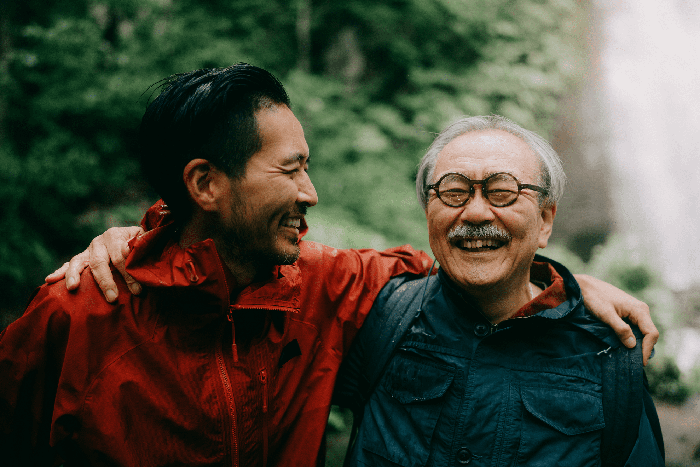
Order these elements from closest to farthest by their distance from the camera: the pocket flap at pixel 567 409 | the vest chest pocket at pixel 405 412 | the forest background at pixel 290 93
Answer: the pocket flap at pixel 567 409 < the vest chest pocket at pixel 405 412 < the forest background at pixel 290 93

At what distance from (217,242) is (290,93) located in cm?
443

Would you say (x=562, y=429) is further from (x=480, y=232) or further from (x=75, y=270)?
(x=75, y=270)

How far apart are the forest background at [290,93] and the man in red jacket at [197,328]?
2746mm

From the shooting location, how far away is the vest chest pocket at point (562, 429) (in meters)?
1.81

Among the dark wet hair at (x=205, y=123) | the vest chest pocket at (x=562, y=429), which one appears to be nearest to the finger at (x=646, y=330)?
the vest chest pocket at (x=562, y=429)

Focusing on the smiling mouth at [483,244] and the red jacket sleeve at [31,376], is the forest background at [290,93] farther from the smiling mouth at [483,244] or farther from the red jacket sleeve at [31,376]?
the red jacket sleeve at [31,376]

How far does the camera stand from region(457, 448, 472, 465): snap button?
184 centimetres

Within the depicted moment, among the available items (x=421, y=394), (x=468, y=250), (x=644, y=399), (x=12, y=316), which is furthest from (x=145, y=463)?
(x=12, y=316)

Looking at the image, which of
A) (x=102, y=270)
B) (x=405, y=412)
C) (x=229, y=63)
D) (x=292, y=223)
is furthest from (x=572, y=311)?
(x=229, y=63)

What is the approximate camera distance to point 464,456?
1.84 meters

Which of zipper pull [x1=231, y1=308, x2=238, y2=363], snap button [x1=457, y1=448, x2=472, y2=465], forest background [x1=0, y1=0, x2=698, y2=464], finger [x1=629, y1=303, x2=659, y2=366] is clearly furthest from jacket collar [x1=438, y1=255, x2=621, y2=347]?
forest background [x1=0, y1=0, x2=698, y2=464]

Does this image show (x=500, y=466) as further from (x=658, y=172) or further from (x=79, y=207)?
(x=658, y=172)

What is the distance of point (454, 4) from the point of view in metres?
6.71

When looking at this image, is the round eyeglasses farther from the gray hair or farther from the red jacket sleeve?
the red jacket sleeve
